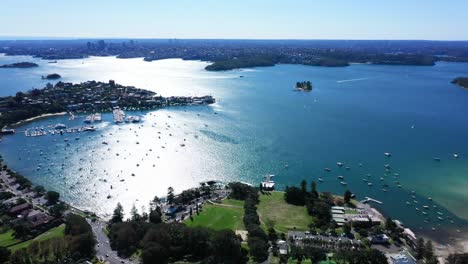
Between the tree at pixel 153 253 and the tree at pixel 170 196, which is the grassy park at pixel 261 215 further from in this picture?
the tree at pixel 153 253

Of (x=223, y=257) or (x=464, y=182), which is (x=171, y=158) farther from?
(x=464, y=182)

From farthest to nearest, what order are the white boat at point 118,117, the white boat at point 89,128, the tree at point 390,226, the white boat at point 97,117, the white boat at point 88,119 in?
the white boat at point 97,117 < the white boat at point 118,117 < the white boat at point 88,119 < the white boat at point 89,128 < the tree at point 390,226

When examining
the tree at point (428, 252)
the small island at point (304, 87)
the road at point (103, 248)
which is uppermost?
the small island at point (304, 87)

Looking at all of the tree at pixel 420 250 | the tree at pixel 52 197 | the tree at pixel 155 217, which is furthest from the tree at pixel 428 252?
the tree at pixel 52 197

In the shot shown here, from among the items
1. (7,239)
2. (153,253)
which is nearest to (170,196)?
(153,253)

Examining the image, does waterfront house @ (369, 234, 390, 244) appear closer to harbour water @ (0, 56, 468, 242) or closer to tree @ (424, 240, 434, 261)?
tree @ (424, 240, 434, 261)

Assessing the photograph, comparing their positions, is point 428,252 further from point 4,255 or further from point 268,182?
point 4,255

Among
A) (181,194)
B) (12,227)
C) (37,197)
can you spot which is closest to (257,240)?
(181,194)
